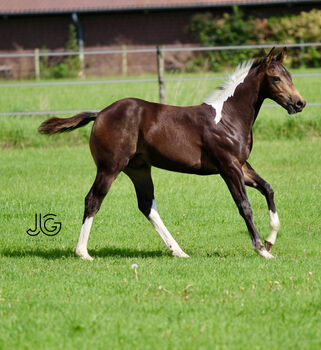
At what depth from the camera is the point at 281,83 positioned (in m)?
7.32

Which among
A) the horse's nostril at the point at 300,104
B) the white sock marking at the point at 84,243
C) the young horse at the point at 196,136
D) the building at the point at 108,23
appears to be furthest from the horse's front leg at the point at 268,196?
the building at the point at 108,23

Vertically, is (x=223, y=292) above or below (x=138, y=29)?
above

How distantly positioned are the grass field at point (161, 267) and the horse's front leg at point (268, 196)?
0.71 feet

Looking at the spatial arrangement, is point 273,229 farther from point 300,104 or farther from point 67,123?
point 67,123

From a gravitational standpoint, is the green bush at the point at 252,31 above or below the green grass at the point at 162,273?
below

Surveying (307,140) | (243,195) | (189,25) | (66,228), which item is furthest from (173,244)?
(189,25)

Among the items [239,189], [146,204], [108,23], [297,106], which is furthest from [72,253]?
[108,23]

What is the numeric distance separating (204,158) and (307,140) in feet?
24.7

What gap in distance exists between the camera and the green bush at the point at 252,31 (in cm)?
2908

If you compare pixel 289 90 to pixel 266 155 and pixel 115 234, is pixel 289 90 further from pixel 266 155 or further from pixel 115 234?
pixel 266 155

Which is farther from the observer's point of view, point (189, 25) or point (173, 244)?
point (189, 25)

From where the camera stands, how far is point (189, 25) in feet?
105

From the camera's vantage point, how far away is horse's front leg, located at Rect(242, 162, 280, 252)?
735 centimetres

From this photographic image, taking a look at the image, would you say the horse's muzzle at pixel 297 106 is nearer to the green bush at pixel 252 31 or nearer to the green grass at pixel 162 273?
the green grass at pixel 162 273
